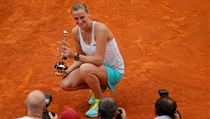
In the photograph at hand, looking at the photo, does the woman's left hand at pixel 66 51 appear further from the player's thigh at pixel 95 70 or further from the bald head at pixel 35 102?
the bald head at pixel 35 102

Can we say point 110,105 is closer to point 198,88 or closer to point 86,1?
point 198,88

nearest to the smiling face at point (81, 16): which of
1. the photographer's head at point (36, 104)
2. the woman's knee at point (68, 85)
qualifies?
the woman's knee at point (68, 85)

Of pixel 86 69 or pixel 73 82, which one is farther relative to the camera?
pixel 73 82

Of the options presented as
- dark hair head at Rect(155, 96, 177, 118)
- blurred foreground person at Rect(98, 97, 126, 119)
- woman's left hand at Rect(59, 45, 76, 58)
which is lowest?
dark hair head at Rect(155, 96, 177, 118)

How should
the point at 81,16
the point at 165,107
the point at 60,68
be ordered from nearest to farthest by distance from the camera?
the point at 165,107 → the point at 81,16 → the point at 60,68

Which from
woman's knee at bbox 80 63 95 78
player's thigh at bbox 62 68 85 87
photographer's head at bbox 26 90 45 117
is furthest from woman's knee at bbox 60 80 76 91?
photographer's head at bbox 26 90 45 117

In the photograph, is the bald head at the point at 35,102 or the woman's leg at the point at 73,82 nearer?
the bald head at the point at 35,102

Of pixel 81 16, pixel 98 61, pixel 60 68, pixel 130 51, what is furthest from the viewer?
pixel 130 51

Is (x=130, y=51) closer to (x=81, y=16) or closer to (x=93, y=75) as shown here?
(x=93, y=75)

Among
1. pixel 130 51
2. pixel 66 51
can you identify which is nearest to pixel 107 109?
pixel 66 51

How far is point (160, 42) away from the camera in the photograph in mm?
7695

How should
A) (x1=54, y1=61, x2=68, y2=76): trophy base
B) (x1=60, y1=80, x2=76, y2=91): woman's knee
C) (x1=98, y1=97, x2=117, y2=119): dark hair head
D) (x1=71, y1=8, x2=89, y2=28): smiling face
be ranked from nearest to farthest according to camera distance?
(x1=98, y1=97, x2=117, y2=119): dark hair head < (x1=71, y1=8, x2=89, y2=28): smiling face < (x1=54, y1=61, x2=68, y2=76): trophy base < (x1=60, y1=80, x2=76, y2=91): woman's knee

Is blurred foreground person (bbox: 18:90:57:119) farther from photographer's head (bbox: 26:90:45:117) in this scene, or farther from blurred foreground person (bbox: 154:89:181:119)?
blurred foreground person (bbox: 154:89:181:119)

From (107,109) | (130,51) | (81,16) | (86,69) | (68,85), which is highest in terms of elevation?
(81,16)
